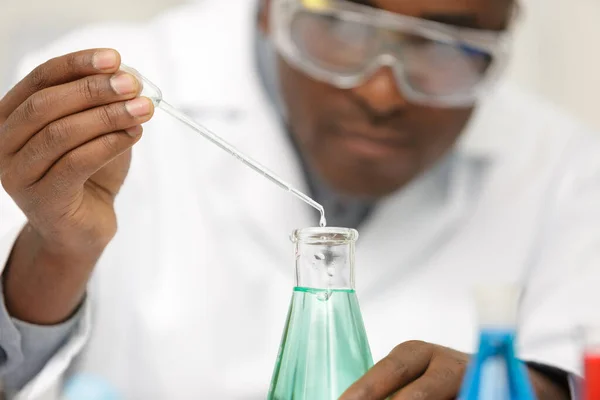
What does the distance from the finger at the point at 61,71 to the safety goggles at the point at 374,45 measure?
1.72 feet

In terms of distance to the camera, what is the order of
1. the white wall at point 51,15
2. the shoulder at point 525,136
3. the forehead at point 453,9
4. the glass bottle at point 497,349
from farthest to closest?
the white wall at point 51,15 < the shoulder at point 525,136 < the forehead at point 453,9 < the glass bottle at point 497,349

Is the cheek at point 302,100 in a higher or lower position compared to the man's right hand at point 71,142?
higher

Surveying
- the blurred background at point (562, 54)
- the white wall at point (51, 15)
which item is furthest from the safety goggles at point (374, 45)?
the blurred background at point (562, 54)

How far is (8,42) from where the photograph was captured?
1.49m

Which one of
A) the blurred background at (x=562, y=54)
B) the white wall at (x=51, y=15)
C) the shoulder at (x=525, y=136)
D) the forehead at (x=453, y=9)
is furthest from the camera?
the blurred background at (x=562, y=54)

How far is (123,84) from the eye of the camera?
1.50 ft

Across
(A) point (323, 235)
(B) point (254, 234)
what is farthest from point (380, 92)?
(A) point (323, 235)

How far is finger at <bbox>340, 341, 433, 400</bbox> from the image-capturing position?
1.38ft

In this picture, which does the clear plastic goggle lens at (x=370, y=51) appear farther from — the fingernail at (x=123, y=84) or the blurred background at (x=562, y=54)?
the blurred background at (x=562, y=54)

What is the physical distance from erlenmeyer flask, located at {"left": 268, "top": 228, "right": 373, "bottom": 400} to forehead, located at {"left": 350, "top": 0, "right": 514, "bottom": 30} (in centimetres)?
52

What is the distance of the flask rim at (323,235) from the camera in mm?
472

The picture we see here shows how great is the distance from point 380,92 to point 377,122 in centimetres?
4

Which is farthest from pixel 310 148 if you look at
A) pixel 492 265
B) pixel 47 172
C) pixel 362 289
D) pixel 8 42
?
pixel 8 42

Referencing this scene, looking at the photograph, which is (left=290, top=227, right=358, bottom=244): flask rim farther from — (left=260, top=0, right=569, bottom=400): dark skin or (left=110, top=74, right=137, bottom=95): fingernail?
(left=260, top=0, right=569, bottom=400): dark skin
